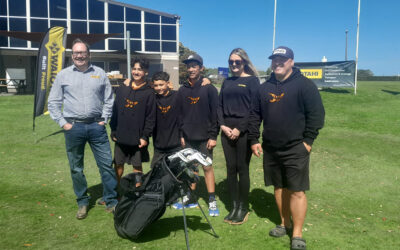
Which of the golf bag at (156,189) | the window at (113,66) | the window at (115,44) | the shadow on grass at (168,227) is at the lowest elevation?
the shadow on grass at (168,227)

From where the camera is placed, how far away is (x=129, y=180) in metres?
3.84

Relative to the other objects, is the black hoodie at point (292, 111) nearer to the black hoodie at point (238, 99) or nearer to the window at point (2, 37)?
the black hoodie at point (238, 99)

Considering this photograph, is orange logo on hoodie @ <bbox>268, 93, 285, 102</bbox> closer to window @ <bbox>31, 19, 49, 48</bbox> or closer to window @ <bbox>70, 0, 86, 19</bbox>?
window @ <bbox>31, 19, 49, 48</bbox>

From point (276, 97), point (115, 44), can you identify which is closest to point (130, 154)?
point (276, 97)

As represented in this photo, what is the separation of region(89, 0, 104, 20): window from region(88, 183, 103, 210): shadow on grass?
28.3 meters

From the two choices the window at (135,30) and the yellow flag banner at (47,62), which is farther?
the window at (135,30)

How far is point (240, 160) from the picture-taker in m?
4.37

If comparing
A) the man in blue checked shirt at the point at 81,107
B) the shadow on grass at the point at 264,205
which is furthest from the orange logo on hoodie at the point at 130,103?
the shadow on grass at the point at 264,205

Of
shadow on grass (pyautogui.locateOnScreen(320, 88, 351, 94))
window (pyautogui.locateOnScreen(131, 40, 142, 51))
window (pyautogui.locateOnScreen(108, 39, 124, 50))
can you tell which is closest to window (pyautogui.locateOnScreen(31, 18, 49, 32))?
window (pyautogui.locateOnScreen(108, 39, 124, 50))

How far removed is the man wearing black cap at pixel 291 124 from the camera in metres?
3.54

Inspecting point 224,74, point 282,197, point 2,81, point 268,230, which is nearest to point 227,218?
point 268,230

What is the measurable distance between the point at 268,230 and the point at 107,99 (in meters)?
2.61

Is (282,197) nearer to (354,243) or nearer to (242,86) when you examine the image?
(354,243)

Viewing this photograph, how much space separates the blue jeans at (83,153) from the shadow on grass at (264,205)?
6.66 ft
